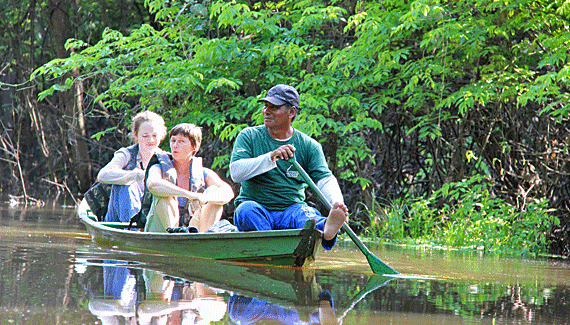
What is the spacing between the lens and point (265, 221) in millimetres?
4777

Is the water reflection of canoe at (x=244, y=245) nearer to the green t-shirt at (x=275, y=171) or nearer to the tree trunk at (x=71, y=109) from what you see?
the green t-shirt at (x=275, y=171)

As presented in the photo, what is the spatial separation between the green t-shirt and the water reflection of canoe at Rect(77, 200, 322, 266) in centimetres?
39

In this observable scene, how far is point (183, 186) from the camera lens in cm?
544

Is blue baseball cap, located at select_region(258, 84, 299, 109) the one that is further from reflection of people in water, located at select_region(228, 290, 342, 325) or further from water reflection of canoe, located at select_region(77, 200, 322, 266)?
A: reflection of people in water, located at select_region(228, 290, 342, 325)

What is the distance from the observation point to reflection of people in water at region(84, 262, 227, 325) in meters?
2.59

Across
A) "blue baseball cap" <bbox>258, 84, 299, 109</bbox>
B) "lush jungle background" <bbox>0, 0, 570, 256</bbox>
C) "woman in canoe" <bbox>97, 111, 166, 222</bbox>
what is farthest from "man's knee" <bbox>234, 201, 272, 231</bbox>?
"lush jungle background" <bbox>0, 0, 570, 256</bbox>

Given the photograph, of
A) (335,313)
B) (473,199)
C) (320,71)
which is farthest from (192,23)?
(335,313)

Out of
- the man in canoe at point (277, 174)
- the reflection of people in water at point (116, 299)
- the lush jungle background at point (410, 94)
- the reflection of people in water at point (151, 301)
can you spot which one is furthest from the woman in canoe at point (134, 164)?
the reflection of people in water at point (151, 301)

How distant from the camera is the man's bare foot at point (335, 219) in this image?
4.25 metres

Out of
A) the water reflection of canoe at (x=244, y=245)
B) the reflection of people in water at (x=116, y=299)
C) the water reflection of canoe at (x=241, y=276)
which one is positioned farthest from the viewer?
the water reflection of canoe at (x=244, y=245)

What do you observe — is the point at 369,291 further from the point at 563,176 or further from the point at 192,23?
the point at 192,23

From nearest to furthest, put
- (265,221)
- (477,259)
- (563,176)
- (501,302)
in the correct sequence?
(501,302), (265,221), (477,259), (563,176)

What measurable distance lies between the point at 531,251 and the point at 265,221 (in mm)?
3702

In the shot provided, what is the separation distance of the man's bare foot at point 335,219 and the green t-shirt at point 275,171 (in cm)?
58
